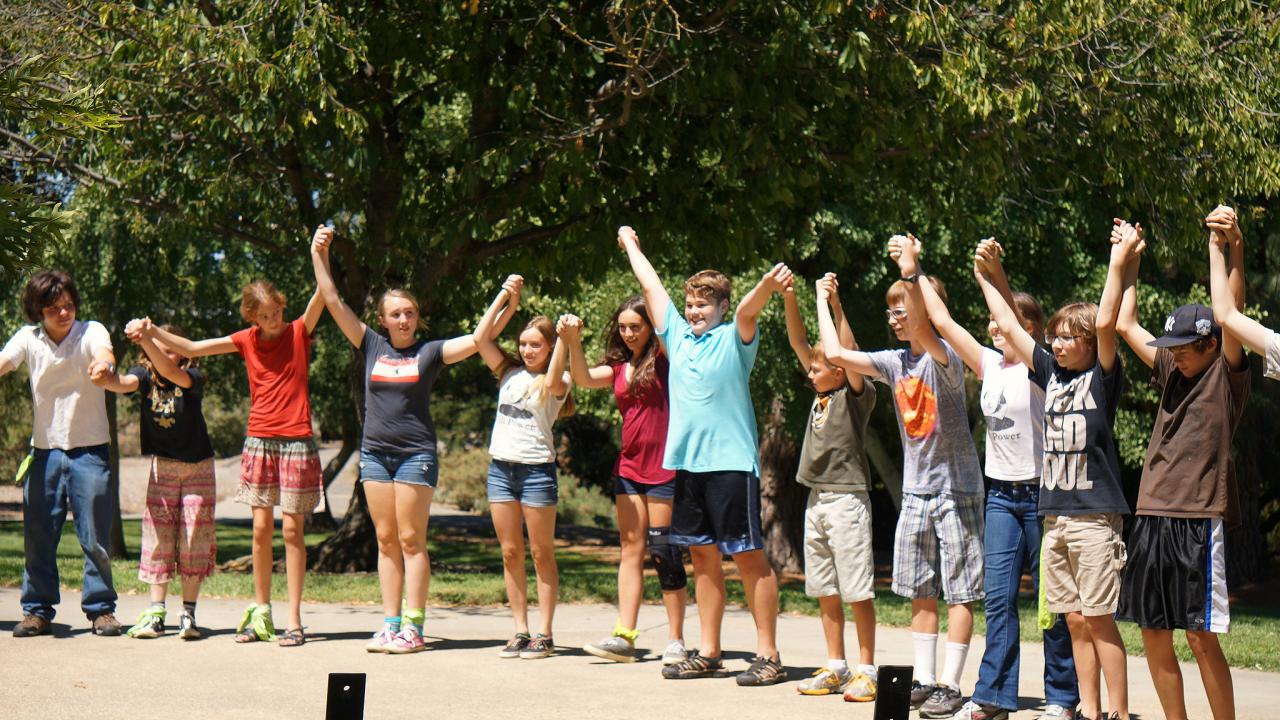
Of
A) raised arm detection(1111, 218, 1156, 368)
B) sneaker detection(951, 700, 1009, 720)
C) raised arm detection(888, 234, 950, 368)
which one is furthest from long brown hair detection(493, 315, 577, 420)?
raised arm detection(1111, 218, 1156, 368)

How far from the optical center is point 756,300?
240 inches

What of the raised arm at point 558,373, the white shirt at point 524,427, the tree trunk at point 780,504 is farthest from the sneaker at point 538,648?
the tree trunk at point 780,504

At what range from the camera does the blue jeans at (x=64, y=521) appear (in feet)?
24.7

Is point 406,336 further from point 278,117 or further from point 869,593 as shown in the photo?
point 278,117

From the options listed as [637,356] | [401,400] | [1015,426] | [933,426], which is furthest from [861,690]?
[401,400]

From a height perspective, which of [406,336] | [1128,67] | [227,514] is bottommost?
[227,514]

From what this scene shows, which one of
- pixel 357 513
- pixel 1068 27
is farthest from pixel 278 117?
pixel 1068 27

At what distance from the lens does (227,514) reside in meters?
26.7

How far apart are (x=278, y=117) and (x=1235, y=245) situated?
→ 7861 mm

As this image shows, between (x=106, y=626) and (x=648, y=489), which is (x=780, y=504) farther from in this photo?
(x=106, y=626)

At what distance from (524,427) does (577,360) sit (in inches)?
22.7

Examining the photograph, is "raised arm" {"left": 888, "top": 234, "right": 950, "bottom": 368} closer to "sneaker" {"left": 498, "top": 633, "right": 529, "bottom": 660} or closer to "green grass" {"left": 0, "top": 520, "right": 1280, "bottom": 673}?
"sneaker" {"left": 498, "top": 633, "right": 529, "bottom": 660}

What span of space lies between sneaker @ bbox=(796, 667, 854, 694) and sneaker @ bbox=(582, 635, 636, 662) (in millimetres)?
1042

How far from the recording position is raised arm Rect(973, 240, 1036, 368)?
555 cm
